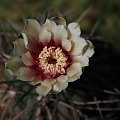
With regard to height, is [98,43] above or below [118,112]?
above

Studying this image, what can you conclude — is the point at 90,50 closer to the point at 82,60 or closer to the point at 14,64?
the point at 82,60

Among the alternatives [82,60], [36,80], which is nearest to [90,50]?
[82,60]

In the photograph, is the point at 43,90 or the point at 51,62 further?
the point at 51,62

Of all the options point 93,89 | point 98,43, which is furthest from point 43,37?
point 98,43

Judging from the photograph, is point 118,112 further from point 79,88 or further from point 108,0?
point 108,0

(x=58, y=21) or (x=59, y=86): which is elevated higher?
(x=58, y=21)

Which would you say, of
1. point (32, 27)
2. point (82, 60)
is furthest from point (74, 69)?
point (32, 27)
